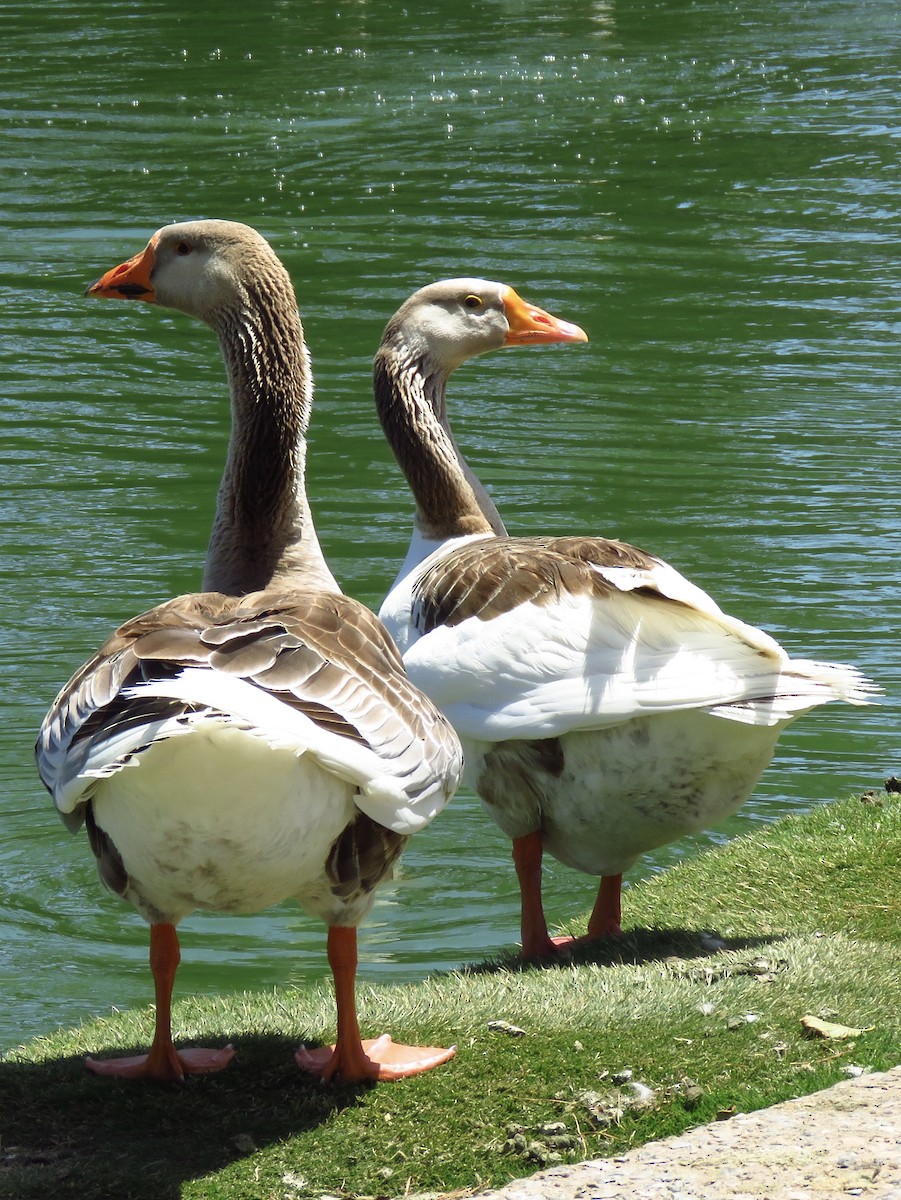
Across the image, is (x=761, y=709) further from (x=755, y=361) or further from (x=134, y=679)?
(x=755, y=361)

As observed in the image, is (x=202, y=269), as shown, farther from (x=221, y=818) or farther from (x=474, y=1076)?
(x=474, y=1076)

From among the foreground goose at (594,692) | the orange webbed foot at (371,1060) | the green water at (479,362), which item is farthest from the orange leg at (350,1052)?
the green water at (479,362)

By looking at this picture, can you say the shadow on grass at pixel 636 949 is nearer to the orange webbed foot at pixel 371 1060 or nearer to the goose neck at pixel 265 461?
the orange webbed foot at pixel 371 1060

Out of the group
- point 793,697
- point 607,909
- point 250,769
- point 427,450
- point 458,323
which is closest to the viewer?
point 250,769

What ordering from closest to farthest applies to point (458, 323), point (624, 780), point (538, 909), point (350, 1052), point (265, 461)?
point (350, 1052)
point (624, 780)
point (265, 461)
point (538, 909)
point (458, 323)

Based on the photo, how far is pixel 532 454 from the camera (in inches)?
494

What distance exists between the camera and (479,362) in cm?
1518

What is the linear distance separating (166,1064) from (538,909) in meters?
1.81

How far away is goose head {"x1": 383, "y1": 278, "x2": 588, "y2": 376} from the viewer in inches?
295

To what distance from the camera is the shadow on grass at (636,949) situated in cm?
562

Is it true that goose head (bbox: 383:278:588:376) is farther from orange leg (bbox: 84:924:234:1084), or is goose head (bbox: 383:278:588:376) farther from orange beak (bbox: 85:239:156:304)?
orange leg (bbox: 84:924:234:1084)

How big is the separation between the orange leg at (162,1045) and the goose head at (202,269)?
7.93 ft

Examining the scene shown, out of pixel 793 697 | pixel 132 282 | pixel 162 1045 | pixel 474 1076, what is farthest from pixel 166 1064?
pixel 132 282

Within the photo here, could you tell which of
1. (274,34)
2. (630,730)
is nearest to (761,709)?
(630,730)
